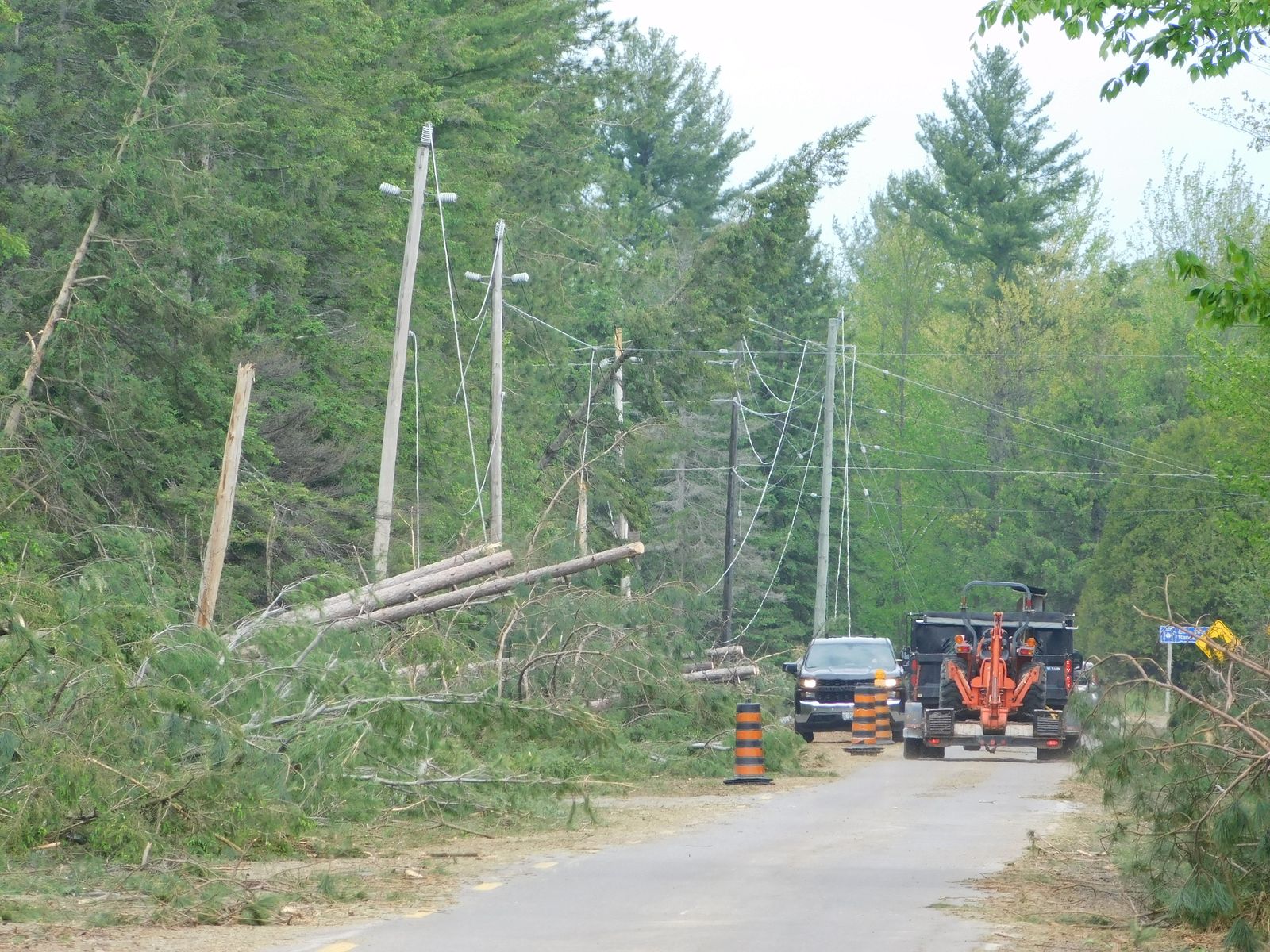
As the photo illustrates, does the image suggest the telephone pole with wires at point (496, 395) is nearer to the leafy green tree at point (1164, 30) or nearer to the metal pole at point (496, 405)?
the metal pole at point (496, 405)

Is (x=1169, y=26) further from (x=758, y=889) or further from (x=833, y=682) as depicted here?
(x=833, y=682)

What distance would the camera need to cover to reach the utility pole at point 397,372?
28.0m

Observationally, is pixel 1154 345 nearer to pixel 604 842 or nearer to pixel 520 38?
pixel 520 38

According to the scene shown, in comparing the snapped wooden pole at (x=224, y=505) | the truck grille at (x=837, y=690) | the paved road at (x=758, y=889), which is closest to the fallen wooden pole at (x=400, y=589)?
Answer: the snapped wooden pole at (x=224, y=505)

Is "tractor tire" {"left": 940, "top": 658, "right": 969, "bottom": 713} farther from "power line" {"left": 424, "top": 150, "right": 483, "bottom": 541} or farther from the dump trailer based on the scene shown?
"power line" {"left": 424, "top": 150, "right": 483, "bottom": 541}

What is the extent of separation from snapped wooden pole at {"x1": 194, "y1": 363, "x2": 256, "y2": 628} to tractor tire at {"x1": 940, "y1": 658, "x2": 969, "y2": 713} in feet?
32.7

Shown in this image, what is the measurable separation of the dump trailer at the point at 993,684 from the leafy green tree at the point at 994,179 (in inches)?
1898

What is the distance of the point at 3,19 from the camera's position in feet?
82.6

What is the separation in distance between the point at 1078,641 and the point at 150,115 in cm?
3983

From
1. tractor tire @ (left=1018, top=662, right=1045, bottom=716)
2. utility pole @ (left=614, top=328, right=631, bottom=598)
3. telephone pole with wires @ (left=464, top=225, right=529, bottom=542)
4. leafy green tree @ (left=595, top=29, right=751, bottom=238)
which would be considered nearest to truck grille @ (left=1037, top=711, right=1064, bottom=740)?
tractor tire @ (left=1018, top=662, right=1045, bottom=716)

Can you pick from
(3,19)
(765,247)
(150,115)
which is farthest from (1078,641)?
(3,19)

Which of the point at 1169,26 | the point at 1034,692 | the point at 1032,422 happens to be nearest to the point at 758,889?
the point at 1169,26

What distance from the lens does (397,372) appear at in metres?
28.8

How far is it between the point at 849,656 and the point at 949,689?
18.3 feet
